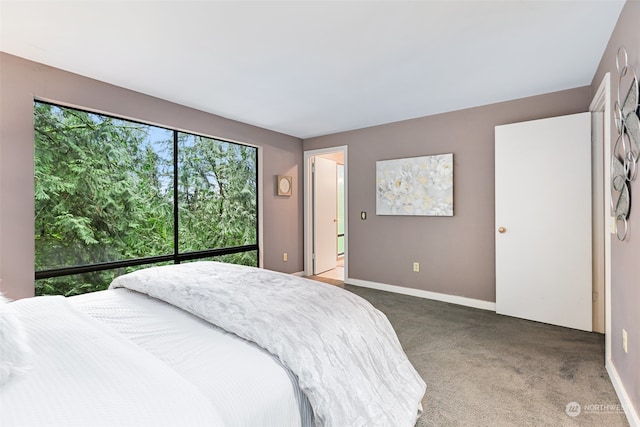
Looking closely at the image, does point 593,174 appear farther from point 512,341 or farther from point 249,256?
point 249,256

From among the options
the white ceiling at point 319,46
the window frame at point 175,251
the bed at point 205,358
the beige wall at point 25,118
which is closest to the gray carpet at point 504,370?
the bed at point 205,358

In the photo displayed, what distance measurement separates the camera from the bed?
71 cm

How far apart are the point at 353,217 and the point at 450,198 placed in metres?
1.43

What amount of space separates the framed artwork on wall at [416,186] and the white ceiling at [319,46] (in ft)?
2.71

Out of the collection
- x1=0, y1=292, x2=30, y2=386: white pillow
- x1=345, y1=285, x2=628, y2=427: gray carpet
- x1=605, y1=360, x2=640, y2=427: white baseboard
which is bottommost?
x1=345, y1=285, x2=628, y2=427: gray carpet

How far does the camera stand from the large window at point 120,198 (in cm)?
255

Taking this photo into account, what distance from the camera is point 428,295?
12.7ft

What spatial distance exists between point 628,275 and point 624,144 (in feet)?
2.56

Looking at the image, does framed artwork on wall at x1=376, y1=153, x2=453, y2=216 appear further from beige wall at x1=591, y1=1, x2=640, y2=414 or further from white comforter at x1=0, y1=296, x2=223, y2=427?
white comforter at x1=0, y1=296, x2=223, y2=427

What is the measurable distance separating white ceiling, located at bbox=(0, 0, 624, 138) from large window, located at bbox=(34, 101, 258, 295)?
0.49 m

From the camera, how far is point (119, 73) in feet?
8.54

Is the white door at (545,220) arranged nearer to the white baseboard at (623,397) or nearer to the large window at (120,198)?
the white baseboard at (623,397)

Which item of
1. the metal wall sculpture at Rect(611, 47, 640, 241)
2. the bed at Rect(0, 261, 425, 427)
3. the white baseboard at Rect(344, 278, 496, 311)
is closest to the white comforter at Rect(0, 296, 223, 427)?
the bed at Rect(0, 261, 425, 427)

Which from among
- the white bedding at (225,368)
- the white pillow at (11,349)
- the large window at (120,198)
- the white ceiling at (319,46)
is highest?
the white ceiling at (319,46)
